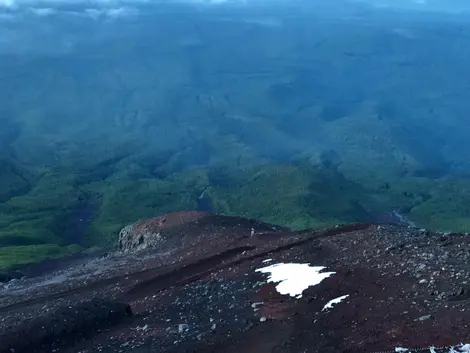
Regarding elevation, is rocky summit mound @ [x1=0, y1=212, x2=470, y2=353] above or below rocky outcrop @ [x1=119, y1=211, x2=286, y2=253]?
above

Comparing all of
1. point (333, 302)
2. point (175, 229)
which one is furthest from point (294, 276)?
point (175, 229)

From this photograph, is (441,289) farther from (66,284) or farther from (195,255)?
(66,284)

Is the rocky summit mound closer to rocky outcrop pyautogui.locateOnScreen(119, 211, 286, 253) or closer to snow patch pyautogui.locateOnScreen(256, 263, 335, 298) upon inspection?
snow patch pyautogui.locateOnScreen(256, 263, 335, 298)

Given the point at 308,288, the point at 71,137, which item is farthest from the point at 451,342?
the point at 71,137

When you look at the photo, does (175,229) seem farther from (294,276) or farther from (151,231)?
(294,276)

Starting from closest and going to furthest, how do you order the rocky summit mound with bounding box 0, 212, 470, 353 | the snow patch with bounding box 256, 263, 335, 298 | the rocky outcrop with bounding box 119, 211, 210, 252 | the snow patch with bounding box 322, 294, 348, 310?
the rocky summit mound with bounding box 0, 212, 470, 353 → the snow patch with bounding box 322, 294, 348, 310 → the snow patch with bounding box 256, 263, 335, 298 → the rocky outcrop with bounding box 119, 211, 210, 252

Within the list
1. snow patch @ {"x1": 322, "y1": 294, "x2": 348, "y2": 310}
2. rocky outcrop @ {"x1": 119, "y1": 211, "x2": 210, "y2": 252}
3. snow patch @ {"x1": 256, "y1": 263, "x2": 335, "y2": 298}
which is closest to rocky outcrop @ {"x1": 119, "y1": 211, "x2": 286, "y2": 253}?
rocky outcrop @ {"x1": 119, "y1": 211, "x2": 210, "y2": 252}

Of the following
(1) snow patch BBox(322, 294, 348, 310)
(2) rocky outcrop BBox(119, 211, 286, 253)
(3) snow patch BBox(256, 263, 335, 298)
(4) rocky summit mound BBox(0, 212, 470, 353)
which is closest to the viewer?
(4) rocky summit mound BBox(0, 212, 470, 353)
